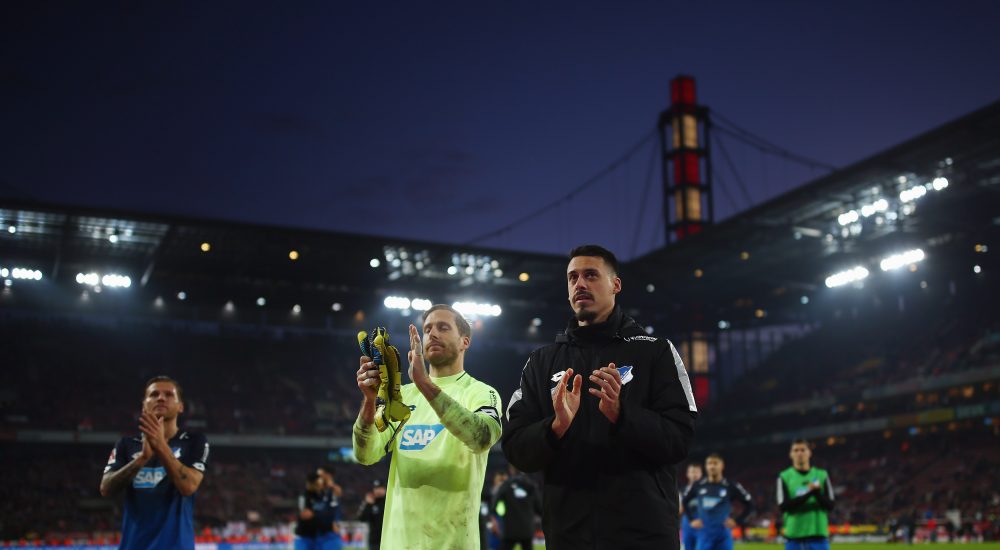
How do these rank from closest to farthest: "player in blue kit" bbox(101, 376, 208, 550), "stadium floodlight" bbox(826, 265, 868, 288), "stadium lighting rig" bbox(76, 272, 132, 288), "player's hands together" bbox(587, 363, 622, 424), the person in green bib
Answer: "player's hands together" bbox(587, 363, 622, 424) → "player in blue kit" bbox(101, 376, 208, 550) → the person in green bib → "stadium lighting rig" bbox(76, 272, 132, 288) → "stadium floodlight" bbox(826, 265, 868, 288)

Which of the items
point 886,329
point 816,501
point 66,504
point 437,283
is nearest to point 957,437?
point 886,329

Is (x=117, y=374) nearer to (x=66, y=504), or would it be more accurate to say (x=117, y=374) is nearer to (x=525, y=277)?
(x=66, y=504)

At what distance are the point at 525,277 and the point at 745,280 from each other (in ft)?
40.6

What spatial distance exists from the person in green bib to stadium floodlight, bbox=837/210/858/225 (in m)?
29.4

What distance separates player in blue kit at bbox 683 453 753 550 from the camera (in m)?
14.7

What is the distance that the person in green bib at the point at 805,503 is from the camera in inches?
476

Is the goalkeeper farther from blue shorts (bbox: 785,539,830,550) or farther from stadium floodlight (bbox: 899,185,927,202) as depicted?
stadium floodlight (bbox: 899,185,927,202)

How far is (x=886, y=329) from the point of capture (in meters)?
54.5

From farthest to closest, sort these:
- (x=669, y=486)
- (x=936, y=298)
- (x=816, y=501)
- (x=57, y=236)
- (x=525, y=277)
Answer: (x=936, y=298), (x=525, y=277), (x=57, y=236), (x=816, y=501), (x=669, y=486)

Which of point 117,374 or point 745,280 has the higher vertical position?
point 745,280

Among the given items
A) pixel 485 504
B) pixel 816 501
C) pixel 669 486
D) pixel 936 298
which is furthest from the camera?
pixel 936 298

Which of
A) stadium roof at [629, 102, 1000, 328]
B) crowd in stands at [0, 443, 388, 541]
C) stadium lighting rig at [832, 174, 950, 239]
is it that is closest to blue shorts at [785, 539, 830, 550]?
stadium roof at [629, 102, 1000, 328]

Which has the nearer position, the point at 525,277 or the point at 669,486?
the point at 669,486

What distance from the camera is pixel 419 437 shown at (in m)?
5.81
